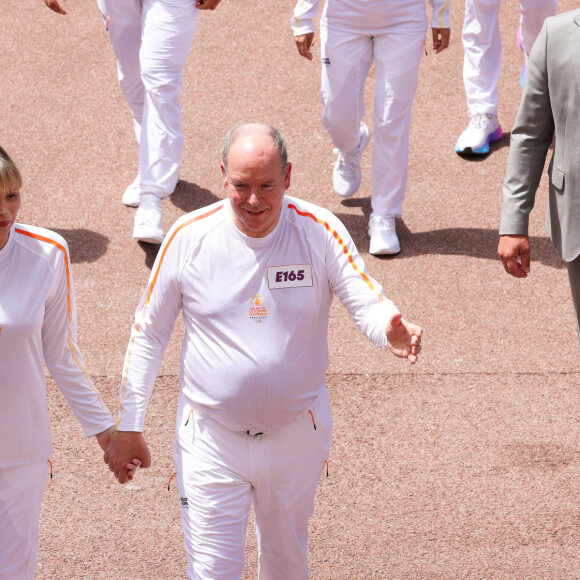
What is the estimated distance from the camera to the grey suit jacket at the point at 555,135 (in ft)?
14.7

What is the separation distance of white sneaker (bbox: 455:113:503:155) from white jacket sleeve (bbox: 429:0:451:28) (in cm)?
143

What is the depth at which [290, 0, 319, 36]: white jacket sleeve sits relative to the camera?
7.14 meters

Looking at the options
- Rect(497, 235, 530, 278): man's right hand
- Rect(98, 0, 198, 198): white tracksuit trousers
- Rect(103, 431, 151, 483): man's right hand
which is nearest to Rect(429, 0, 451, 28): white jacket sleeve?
Rect(98, 0, 198, 198): white tracksuit trousers

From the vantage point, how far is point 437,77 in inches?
381

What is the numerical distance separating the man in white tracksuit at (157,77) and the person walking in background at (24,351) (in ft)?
10.7

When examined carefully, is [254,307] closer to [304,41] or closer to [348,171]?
[304,41]

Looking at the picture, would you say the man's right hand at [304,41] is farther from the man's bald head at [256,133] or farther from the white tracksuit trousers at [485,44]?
the man's bald head at [256,133]

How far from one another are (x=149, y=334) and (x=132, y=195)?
404 centimetres

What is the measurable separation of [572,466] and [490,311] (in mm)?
1571

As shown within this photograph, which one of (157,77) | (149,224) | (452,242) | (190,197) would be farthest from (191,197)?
(452,242)

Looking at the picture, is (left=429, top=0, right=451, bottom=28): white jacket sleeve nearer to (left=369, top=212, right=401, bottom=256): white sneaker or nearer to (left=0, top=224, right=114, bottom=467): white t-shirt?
(left=369, top=212, right=401, bottom=256): white sneaker

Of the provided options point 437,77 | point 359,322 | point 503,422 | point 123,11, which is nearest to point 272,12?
point 437,77

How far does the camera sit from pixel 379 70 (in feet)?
23.3


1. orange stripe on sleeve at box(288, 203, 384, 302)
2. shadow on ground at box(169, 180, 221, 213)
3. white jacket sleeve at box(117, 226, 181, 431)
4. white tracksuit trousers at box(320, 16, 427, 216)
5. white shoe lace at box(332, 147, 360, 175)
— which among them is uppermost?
orange stripe on sleeve at box(288, 203, 384, 302)
